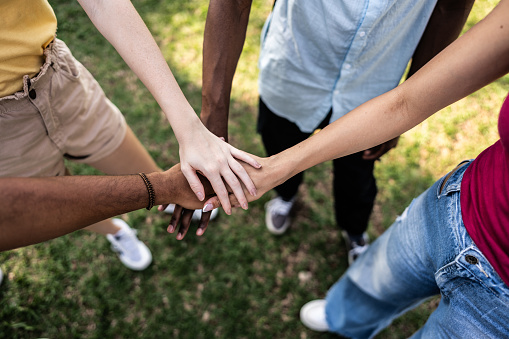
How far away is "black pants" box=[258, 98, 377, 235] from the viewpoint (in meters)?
2.10

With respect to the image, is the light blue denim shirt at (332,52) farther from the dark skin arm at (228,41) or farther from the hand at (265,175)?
the hand at (265,175)

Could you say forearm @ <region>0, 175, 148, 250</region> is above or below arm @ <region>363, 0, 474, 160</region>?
below

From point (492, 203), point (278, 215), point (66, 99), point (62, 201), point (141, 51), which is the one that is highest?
point (141, 51)

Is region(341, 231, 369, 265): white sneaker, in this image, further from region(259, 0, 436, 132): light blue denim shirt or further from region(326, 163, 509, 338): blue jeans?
region(259, 0, 436, 132): light blue denim shirt

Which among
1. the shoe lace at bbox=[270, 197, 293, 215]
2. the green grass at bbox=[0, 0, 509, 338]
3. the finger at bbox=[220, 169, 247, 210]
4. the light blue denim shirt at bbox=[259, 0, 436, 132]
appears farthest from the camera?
the shoe lace at bbox=[270, 197, 293, 215]

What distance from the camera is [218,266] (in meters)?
2.69

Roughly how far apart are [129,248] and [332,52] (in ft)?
6.17

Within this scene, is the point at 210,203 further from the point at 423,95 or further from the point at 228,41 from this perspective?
the point at 423,95

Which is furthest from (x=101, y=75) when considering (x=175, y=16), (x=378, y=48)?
(x=378, y=48)

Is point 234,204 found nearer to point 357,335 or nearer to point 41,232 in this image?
point 41,232

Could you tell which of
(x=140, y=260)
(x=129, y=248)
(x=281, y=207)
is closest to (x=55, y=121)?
(x=129, y=248)

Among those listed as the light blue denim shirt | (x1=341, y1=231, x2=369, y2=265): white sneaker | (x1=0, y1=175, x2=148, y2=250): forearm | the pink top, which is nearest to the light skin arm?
(x1=0, y1=175, x2=148, y2=250): forearm

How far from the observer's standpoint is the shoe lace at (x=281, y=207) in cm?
277

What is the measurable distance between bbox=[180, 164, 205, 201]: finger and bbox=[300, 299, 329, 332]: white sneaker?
4.17ft
